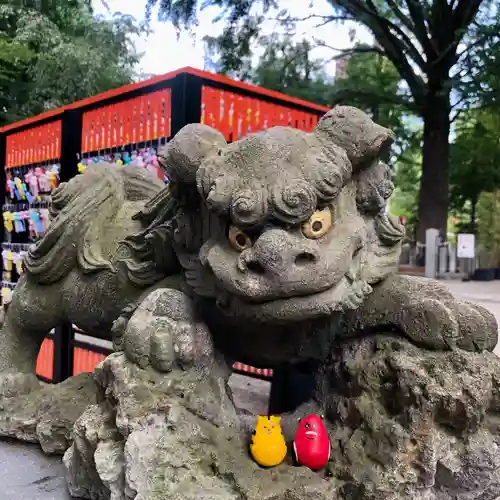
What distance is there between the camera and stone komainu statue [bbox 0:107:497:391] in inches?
A: 41.6

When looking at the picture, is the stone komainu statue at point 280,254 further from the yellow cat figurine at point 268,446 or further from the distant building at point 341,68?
the distant building at point 341,68

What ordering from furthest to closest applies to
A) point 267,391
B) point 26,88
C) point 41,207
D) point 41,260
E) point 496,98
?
point 26,88
point 496,98
point 41,207
point 267,391
point 41,260

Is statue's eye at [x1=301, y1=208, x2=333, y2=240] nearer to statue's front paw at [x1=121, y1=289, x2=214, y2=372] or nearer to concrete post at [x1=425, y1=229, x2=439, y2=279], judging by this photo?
statue's front paw at [x1=121, y1=289, x2=214, y2=372]

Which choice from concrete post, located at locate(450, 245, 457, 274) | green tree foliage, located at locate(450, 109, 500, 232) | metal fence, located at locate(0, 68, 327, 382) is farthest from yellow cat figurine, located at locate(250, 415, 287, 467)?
green tree foliage, located at locate(450, 109, 500, 232)

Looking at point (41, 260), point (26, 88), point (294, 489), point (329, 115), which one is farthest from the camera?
point (26, 88)

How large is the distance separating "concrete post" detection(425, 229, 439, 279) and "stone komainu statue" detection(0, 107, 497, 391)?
7940 millimetres

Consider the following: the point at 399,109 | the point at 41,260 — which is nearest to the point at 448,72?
the point at 399,109

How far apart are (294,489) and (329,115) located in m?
0.72

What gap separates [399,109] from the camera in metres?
9.30

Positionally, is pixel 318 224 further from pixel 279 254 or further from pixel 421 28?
pixel 421 28

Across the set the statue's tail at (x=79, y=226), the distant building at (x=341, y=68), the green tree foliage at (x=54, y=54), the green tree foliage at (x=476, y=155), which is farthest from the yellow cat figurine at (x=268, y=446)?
the green tree foliage at (x=476, y=155)

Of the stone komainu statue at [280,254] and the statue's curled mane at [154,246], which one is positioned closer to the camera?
the stone komainu statue at [280,254]

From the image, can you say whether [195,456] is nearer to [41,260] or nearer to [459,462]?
[459,462]

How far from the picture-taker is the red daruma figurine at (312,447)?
1.12 metres
